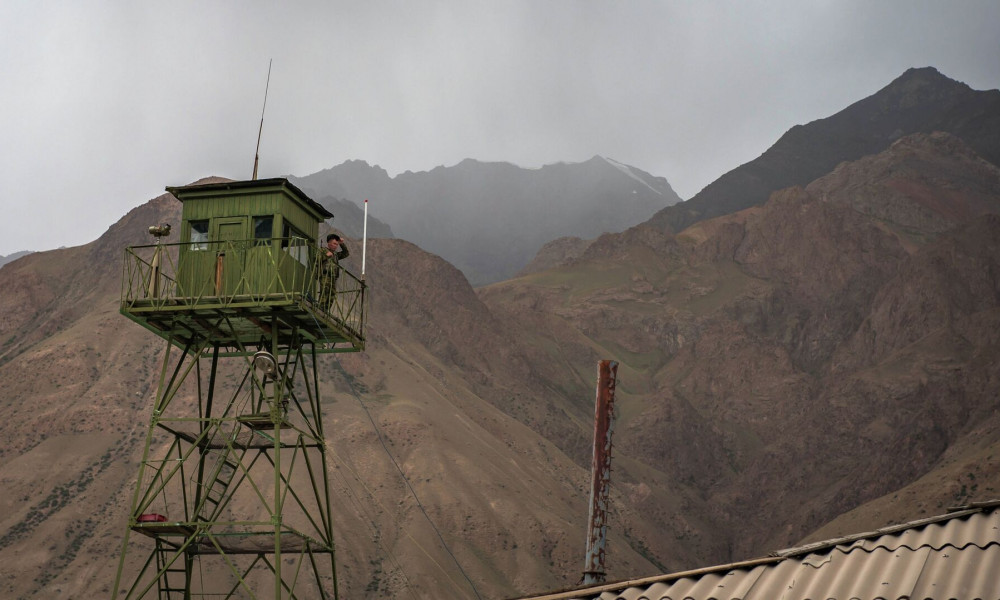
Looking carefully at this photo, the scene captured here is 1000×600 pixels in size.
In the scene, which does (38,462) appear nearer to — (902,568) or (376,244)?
(376,244)

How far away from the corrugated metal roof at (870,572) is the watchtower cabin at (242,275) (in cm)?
1293

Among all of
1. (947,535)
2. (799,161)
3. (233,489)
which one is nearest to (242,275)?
(233,489)

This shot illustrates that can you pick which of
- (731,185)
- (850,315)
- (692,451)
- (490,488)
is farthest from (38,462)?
(731,185)

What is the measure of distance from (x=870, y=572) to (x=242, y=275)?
15.8 metres

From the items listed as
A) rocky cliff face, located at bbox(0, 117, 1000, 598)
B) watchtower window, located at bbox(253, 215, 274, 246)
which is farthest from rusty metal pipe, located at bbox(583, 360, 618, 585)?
rocky cliff face, located at bbox(0, 117, 1000, 598)

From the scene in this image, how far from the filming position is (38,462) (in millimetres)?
73438

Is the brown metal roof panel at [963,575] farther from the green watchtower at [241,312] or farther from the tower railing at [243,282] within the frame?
the tower railing at [243,282]

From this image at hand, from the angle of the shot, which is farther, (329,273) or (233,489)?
(233,489)

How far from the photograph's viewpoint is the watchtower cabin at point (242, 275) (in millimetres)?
23109

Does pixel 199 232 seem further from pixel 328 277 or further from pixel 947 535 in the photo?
pixel 947 535

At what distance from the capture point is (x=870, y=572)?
10.4 metres

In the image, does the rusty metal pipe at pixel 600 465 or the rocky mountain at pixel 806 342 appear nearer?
the rusty metal pipe at pixel 600 465

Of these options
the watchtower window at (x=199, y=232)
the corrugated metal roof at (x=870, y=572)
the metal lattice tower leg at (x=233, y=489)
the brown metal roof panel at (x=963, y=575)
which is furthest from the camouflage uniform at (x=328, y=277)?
the brown metal roof panel at (x=963, y=575)

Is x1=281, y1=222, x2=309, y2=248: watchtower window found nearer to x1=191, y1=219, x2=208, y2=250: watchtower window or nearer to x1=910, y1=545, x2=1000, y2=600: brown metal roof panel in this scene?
x1=191, y1=219, x2=208, y2=250: watchtower window
